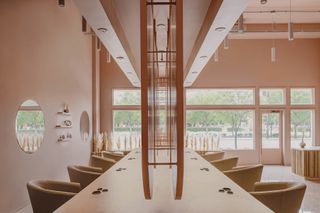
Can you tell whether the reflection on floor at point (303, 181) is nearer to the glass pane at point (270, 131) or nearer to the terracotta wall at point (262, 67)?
the glass pane at point (270, 131)

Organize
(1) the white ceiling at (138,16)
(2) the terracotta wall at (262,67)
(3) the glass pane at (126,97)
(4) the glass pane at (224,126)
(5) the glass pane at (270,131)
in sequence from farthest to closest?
(3) the glass pane at (126,97)
(4) the glass pane at (224,126)
(5) the glass pane at (270,131)
(2) the terracotta wall at (262,67)
(1) the white ceiling at (138,16)

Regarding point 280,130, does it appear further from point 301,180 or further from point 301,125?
point 301,180

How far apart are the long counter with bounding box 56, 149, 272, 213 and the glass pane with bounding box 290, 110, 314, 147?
9083mm

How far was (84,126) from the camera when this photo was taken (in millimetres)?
10195

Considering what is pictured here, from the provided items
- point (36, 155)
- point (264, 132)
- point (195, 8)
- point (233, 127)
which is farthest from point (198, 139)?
point (195, 8)

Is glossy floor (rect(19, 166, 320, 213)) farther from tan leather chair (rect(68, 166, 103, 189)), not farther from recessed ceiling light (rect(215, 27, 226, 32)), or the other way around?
recessed ceiling light (rect(215, 27, 226, 32))

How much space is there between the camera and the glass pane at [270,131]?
38.3 ft

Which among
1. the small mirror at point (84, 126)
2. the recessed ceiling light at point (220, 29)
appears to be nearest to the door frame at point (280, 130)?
the small mirror at point (84, 126)

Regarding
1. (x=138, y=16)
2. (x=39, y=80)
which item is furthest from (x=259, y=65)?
(x=138, y=16)

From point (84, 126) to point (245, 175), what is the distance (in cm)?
682

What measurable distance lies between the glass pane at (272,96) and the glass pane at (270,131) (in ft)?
1.37

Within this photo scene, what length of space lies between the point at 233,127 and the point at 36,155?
7316 mm

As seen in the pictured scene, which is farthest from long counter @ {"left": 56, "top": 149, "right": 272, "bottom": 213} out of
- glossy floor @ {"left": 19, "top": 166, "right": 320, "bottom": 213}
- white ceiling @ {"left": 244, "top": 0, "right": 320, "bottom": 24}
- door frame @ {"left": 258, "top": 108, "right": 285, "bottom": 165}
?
door frame @ {"left": 258, "top": 108, "right": 285, "bottom": 165}

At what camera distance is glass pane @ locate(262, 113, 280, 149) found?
1168cm
